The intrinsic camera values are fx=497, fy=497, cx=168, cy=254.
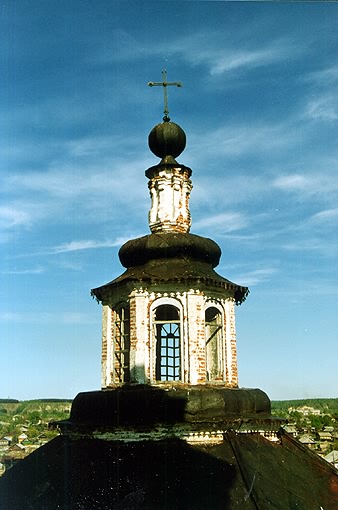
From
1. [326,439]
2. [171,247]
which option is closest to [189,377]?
[171,247]

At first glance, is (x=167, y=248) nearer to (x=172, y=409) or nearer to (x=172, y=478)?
(x=172, y=409)

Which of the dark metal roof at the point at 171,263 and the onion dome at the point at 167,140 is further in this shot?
the onion dome at the point at 167,140

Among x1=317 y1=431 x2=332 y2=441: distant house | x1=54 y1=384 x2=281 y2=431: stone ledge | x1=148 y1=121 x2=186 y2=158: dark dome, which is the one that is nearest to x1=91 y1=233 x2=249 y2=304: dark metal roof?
x1=54 y1=384 x2=281 y2=431: stone ledge

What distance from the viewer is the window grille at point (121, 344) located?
10.3 m

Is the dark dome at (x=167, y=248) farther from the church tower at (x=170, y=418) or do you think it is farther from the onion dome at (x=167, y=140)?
the onion dome at (x=167, y=140)

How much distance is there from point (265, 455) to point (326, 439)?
263ft

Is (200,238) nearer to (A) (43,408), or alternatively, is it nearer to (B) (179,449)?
(B) (179,449)

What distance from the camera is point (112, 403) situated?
29.6ft

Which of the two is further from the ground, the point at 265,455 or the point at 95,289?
the point at 95,289

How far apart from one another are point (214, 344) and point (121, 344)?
2.14 m

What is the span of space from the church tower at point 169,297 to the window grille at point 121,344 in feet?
0.07

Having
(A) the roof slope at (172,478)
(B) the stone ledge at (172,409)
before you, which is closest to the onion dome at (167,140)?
(B) the stone ledge at (172,409)

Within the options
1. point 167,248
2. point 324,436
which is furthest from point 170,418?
point 324,436

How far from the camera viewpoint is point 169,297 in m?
10.0
